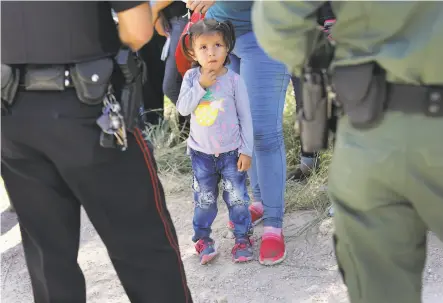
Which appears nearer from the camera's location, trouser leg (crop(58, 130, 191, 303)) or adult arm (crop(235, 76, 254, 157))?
trouser leg (crop(58, 130, 191, 303))

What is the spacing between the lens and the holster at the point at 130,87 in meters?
1.99

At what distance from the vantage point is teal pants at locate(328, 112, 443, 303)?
5.26 ft

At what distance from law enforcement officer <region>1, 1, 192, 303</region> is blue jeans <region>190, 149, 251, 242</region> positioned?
933 mm

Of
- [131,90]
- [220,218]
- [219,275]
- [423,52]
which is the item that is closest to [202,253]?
[219,275]

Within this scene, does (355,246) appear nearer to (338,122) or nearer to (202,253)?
(338,122)

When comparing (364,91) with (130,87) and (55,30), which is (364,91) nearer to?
(130,87)

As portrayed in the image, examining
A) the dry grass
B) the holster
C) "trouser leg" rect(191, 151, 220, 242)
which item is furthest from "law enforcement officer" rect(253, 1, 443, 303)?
the dry grass

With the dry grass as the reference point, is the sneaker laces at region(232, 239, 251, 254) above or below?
below

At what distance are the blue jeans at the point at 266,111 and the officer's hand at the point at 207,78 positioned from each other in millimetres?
205

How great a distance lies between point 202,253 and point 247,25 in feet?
3.86

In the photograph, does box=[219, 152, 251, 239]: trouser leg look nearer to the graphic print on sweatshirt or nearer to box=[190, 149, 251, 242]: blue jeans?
box=[190, 149, 251, 242]: blue jeans

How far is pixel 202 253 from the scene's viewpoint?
10.7ft

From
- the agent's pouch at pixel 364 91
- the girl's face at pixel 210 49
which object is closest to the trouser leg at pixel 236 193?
the girl's face at pixel 210 49

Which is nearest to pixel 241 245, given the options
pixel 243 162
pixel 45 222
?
pixel 243 162
